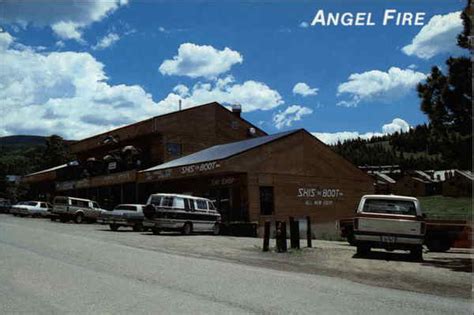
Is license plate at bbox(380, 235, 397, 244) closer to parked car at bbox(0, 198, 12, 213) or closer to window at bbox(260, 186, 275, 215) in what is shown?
window at bbox(260, 186, 275, 215)

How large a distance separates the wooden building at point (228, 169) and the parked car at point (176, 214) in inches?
207

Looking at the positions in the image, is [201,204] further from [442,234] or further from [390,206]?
[390,206]

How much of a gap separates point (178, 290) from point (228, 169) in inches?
941

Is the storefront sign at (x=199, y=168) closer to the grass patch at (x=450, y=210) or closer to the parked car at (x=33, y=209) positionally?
the grass patch at (x=450, y=210)

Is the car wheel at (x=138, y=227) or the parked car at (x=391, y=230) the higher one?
the parked car at (x=391, y=230)

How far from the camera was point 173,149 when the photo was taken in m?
47.8

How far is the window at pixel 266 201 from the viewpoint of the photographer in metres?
36.1

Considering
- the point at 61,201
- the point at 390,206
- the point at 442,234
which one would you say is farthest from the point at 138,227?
the point at 390,206

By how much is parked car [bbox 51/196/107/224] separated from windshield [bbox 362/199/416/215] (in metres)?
27.8

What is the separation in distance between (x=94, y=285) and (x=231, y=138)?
41628 mm

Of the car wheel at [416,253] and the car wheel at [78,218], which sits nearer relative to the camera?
the car wheel at [416,253]

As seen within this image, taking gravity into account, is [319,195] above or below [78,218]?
above

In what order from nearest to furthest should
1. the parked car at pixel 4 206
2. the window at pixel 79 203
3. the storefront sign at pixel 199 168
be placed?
the storefront sign at pixel 199 168, the window at pixel 79 203, the parked car at pixel 4 206

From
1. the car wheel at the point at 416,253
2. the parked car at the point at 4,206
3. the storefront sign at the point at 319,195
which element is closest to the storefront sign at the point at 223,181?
the storefront sign at the point at 319,195
